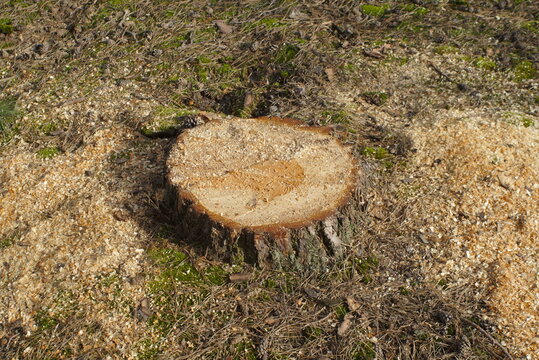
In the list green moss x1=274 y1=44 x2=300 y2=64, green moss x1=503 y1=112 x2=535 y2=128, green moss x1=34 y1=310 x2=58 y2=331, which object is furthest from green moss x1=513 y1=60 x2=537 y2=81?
green moss x1=34 y1=310 x2=58 y2=331

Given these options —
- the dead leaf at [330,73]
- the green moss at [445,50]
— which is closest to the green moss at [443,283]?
the dead leaf at [330,73]

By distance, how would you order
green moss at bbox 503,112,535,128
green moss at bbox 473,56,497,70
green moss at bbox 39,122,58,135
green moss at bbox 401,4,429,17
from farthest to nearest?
green moss at bbox 401,4,429,17 < green moss at bbox 473,56,497,70 < green moss at bbox 39,122,58,135 < green moss at bbox 503,112,535,128

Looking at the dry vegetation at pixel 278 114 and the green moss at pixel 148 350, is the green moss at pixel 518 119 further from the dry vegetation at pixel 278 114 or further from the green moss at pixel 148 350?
the green moss at pixel 148 350

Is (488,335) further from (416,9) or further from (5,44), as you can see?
(5,44)

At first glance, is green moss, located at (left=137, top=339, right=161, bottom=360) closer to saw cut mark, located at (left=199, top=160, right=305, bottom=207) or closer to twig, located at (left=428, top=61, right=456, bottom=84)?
saw cut mark, located at (left=199, top=160, right=305, bottom=207)

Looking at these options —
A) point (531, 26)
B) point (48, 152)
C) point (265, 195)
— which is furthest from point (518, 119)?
point (48, 152)
